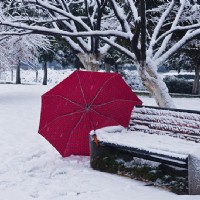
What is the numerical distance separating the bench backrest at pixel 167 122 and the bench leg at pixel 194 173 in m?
1.01

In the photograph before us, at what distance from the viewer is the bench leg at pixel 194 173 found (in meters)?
4.30

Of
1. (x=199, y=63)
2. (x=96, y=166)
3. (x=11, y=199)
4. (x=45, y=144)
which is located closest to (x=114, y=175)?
(x=96, y=166)

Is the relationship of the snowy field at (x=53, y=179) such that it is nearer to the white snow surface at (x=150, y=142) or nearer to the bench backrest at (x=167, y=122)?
the white snow surface at (x=150, y=142)

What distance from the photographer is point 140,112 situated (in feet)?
20.2

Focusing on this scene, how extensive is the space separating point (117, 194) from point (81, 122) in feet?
5.75

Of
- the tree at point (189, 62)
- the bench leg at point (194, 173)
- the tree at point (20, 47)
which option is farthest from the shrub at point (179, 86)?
the bench leg at point (194, 173)

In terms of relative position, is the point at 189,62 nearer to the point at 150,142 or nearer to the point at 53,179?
the point at 150,142

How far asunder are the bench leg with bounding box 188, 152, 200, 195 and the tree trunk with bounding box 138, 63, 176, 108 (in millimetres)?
2671

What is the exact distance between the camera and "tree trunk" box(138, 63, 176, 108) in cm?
689

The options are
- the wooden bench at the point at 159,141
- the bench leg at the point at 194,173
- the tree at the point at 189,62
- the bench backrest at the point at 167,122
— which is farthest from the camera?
the tree at the point at 189,62

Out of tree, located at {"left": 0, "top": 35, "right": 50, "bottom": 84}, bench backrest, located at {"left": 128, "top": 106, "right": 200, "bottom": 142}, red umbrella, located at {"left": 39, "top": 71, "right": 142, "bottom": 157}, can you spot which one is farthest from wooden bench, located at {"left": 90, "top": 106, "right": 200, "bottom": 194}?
tree, located at {"left": 0, "top": 35, "right": 50, "bottom": 84}

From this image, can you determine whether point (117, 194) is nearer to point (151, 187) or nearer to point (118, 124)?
point (151, 187)

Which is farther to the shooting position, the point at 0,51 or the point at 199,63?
the point at 199,63

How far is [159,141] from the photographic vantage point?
5.38 metres
